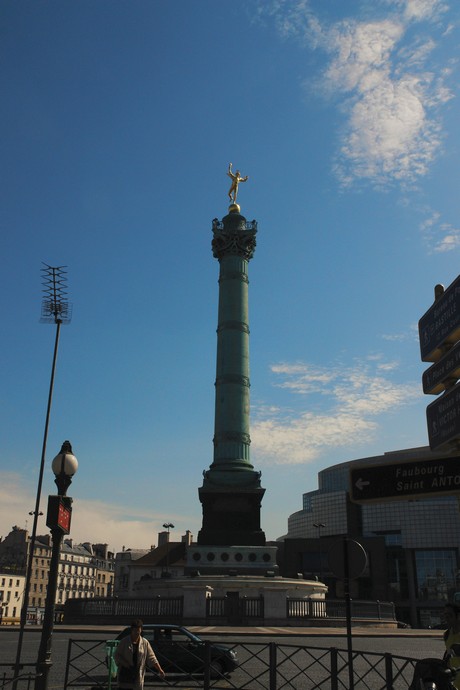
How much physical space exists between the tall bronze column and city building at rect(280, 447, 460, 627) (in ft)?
115

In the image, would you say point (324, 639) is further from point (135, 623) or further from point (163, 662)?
point (135, 623)

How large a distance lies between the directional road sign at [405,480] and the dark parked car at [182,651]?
28.9 ft

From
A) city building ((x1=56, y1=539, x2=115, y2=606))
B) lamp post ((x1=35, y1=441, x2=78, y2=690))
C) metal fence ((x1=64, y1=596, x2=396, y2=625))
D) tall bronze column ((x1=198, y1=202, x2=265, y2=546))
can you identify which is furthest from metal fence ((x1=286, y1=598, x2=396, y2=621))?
city building ((x1=56, y1=539, x2=115, y2=606))

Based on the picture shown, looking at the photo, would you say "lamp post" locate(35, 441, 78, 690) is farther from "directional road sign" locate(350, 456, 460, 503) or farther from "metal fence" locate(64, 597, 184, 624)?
"metal fence" locate(64, 597, 184, 624)

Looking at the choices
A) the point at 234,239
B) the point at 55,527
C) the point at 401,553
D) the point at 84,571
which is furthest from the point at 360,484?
the point at 84,571

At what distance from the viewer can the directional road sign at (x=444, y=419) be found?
688 centimetres

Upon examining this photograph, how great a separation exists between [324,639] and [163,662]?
15195 mm

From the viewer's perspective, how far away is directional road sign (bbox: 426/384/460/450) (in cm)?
688

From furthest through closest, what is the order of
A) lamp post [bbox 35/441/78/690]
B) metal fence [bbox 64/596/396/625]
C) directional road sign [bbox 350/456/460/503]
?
metal fence [bbox 64/596/396/625], lamp post [bbox 35/441/78/690], directional road sign [bbox 350/456/460/503]

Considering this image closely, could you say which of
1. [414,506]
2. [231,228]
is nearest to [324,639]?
[231,228]

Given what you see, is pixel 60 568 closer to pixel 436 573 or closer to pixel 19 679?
pixel 436 573

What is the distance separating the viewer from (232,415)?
56.4m

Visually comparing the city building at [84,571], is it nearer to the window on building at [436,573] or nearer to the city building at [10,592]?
the city building at [10,592]

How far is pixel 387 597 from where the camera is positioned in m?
87.5
